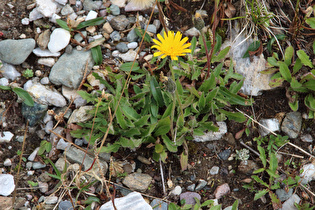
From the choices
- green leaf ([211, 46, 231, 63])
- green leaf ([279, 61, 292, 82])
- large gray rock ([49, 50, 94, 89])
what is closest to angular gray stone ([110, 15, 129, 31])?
large gray rock ([49, 50, 94, 89])

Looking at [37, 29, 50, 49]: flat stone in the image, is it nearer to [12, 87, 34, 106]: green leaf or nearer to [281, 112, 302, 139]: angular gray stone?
[12, 87, 34, 106]: green leaf

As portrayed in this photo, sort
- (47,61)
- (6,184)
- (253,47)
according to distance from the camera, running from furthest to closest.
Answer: (253,47) → (47,61) → (6,184)

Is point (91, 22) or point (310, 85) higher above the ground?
point (91, 22)

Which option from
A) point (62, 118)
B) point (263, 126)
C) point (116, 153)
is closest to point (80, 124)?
point (62, 118)

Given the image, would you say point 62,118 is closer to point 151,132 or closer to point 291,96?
point 151,132

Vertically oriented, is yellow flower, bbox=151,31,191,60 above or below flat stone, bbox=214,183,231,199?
above

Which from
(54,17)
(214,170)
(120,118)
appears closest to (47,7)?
(54,17)

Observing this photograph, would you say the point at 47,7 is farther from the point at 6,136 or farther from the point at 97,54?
the point at 6,136
